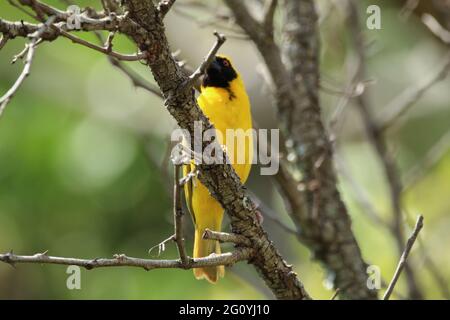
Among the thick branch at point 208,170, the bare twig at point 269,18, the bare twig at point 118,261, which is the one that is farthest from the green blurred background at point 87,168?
the bare twig at point 118,261

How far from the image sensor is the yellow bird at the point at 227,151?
165 inches

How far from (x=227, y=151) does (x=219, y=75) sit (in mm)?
754

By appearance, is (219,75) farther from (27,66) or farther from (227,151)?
(27,66)

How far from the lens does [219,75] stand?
15.8 feet

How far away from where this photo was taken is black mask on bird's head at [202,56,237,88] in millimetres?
4766

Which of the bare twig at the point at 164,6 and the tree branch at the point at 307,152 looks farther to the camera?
the tree branch at the point at 307,152

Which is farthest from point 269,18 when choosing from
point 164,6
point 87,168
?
point 87,168

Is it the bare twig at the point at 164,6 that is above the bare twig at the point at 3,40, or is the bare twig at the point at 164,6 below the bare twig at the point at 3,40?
above

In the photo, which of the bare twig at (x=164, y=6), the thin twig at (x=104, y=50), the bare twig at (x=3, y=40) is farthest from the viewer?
the bare twig at (x=164, y=6)

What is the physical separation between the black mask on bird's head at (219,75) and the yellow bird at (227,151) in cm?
9

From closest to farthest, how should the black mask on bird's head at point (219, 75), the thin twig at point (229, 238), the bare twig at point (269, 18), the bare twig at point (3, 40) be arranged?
1. the bare twig at point (3, 40)
2. the thin twig at point (229, 238)
3. the bare twig at point (269, 18)
4. the black mask on bird's head at point (219, 75)

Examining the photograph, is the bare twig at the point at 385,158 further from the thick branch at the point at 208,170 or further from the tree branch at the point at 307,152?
the thick branch at the point at 208,170
